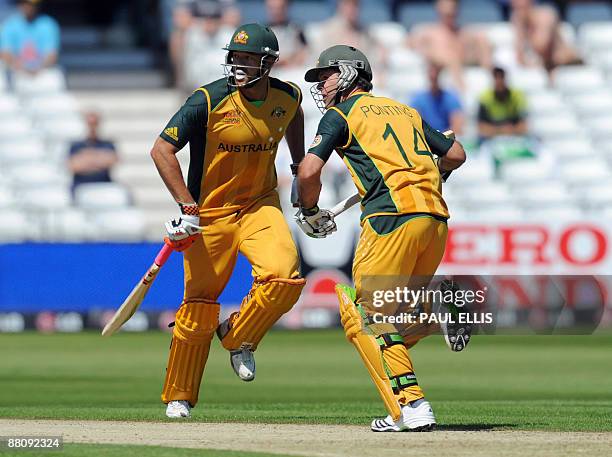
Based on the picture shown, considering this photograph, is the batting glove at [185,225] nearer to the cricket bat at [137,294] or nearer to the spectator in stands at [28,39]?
the cricket bat at [137,294]

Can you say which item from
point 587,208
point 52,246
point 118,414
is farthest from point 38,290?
point 118,414

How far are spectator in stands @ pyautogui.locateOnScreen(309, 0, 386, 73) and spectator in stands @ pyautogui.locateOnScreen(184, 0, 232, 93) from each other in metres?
1.28

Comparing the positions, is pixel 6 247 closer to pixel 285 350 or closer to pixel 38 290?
pixel 38 290

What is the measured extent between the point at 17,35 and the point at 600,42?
334 inches

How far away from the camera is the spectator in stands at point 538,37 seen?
2108 cm

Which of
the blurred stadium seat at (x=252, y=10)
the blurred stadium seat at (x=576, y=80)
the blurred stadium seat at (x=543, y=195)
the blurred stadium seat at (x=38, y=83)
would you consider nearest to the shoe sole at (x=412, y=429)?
the blurred stadium seat at (x=543, y=195)

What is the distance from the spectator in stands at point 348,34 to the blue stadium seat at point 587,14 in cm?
478

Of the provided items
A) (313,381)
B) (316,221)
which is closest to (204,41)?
(313,381)

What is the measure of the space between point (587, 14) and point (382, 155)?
53.1ft

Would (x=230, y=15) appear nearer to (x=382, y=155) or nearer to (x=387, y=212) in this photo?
(x=382, y=155)

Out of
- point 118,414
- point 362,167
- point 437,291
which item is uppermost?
point 362,167

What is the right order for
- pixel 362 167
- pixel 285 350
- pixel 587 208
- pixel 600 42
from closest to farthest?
pixel 362 167, pixel 285 350, pixel 587 208, pixel 600 42

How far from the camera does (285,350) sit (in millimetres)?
14875

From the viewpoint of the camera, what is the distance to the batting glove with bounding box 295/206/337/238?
841cm
